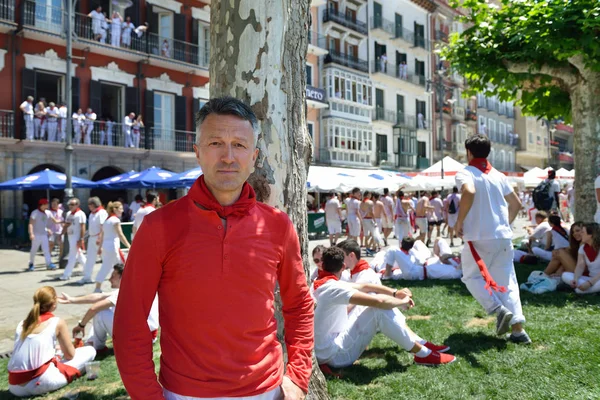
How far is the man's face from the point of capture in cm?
195

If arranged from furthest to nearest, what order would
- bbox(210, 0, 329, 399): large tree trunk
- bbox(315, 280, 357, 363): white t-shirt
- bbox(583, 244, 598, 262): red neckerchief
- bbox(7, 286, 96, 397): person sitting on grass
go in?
bbox(583, 244, 598, 262): red neckerchief
bbox(7, 286, 96, 397): person sitting on grass
bbox(315, 280, 357, 363): white t-shirt
bbox(210, 0, 329, 399): large tree trunk

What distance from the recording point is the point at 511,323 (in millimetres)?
4914

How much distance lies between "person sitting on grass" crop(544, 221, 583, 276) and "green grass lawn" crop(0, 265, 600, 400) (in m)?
1.41

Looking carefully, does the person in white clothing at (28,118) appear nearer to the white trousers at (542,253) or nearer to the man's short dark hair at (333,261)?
the white trousers at (542,253)

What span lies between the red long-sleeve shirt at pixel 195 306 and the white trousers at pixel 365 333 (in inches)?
108

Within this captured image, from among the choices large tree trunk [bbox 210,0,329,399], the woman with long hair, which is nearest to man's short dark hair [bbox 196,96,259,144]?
large tree trunk [bbox 210,0,329,399]

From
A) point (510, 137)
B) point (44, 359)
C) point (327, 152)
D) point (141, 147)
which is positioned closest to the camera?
point (44, 359)

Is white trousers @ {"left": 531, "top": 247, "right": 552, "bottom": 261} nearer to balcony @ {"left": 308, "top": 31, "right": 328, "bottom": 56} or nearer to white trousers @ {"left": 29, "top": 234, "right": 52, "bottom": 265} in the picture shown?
white trousers @ {"left": 29, "top": 234, "right": 52, "bottom": 265}

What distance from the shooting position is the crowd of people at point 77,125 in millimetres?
18547

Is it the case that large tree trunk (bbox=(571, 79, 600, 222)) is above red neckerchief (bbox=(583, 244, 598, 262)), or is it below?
above

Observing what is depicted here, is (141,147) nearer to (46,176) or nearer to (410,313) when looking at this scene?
(46,176)

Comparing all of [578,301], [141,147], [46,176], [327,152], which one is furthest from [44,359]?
[327,152]

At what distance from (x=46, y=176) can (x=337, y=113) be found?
19557 millimetres

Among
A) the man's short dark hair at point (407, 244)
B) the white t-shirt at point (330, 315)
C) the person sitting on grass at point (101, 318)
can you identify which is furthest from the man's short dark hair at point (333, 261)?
the man's short dark hair at point (407, 244)
